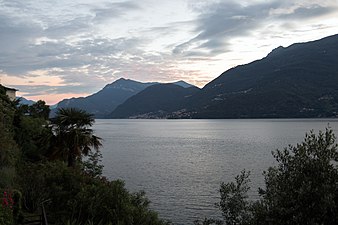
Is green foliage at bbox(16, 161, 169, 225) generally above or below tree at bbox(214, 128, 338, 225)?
below

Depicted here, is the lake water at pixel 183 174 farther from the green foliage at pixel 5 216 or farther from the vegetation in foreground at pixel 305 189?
the green foliage at pixel 5 216

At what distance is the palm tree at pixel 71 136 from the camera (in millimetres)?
23078

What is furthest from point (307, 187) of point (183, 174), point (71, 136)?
point (183, 174)

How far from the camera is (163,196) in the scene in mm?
38188

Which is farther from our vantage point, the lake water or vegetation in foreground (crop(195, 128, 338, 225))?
the lake water

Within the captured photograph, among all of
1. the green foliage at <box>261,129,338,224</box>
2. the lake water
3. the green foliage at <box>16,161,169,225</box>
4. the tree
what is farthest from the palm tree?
the green foliage at <box>261,129,338,224</box>

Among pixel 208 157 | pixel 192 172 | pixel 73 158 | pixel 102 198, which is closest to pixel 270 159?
pixel 208 157

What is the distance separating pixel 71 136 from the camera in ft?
75.8

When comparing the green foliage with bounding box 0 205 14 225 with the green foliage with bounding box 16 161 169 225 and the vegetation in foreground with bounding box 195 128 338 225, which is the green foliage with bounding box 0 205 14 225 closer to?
the green foliage with bounding box 16 161 169 225

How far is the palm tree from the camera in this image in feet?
75.7

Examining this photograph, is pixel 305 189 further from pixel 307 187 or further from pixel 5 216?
pixel 5 216

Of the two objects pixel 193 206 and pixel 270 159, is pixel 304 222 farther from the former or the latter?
pixel 270 159

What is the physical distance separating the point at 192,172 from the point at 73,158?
1218 inches

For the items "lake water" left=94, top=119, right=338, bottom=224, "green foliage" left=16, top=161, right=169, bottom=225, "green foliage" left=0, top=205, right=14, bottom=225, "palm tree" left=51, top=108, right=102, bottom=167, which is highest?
Answer: "palm tree" left=51, top=108, right=102, bottom=167
